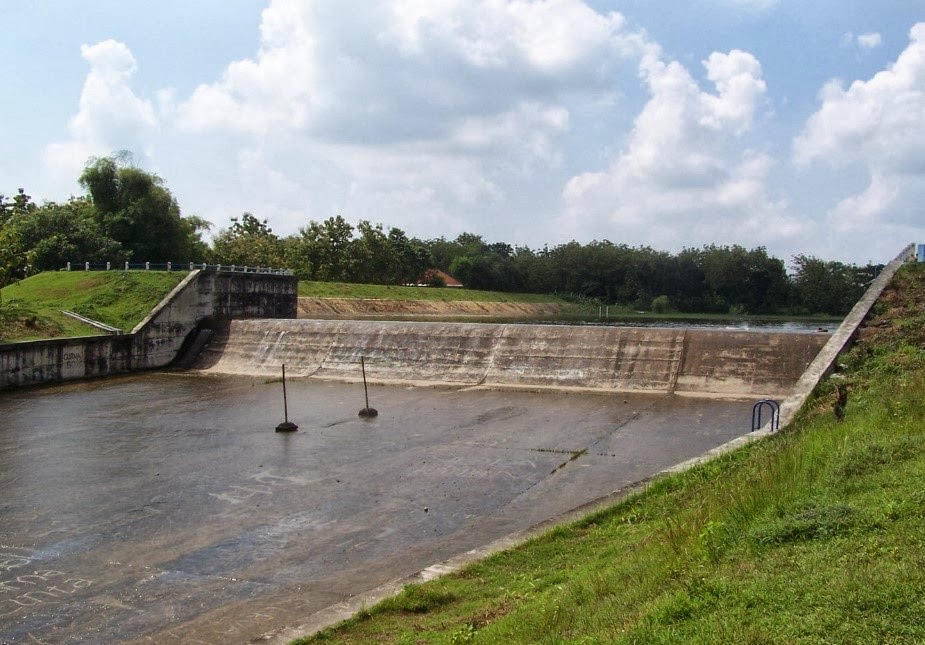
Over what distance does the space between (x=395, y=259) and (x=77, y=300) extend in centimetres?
5146

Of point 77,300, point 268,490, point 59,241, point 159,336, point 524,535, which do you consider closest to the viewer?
point 524,535

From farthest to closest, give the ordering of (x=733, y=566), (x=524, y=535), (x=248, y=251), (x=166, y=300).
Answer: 1. (x=248, y=251)
2. (x=166, y=300)
3. (x=524, y=535)
4. (x=733, y=566)

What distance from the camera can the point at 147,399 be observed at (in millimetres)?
22391

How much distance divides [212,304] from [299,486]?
23031 mm

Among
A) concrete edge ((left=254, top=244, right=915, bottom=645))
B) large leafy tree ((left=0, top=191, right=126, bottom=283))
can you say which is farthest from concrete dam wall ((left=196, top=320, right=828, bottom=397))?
large leafy tree ((left=0, top=191, right=126, bottom=283))

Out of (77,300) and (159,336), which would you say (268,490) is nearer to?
(159,336)

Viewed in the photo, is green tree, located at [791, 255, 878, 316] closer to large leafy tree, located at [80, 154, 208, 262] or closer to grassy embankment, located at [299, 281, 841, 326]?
grassy embankment, located at [299, 281, 841, 326]

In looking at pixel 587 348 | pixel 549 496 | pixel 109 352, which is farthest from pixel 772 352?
pixel 109 352

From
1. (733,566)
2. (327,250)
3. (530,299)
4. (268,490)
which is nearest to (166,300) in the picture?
(268,490)

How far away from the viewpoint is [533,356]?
24.1 m

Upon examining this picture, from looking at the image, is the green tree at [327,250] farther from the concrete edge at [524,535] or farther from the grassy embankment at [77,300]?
the concrete edge at [524,535]

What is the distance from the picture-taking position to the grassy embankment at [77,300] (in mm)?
27125

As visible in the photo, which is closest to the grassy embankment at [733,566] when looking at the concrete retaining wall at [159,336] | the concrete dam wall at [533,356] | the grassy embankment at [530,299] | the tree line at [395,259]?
the concrete dam wall at [533,356]

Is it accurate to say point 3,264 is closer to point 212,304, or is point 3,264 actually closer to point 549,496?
point 212,304
